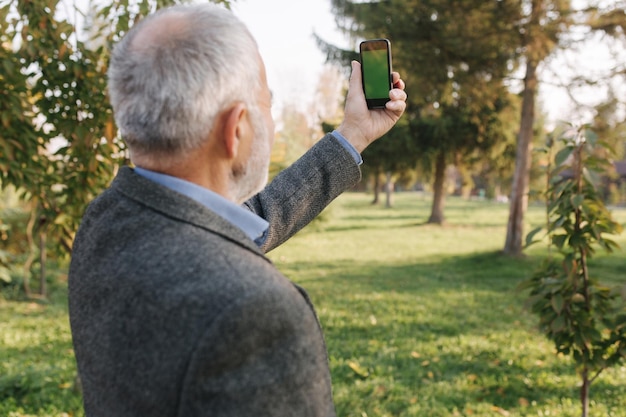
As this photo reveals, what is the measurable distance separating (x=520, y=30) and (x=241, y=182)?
11133 millimetres

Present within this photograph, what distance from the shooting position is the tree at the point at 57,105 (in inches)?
133

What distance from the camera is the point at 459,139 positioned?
1864 cm

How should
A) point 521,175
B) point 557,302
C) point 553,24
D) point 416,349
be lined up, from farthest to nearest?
point 521,175
point 553,24
point 416,349
point 557,302

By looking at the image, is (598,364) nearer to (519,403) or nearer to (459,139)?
(519,403)

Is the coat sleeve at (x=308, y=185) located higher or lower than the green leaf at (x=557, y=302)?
higher

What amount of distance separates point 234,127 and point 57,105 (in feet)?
Result: 9.87

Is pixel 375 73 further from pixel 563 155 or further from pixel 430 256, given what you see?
pixel 430 256

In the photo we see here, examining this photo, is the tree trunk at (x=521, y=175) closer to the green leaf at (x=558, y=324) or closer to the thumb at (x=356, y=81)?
the green leaf at (x=558, y=324)

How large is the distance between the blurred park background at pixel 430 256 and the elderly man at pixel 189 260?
2.49 meters

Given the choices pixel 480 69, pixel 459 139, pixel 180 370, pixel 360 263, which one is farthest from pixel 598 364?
pixel 459 139

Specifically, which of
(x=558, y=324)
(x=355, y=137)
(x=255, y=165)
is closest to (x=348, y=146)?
(x=355, y=137)

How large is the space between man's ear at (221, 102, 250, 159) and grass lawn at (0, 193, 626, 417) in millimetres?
2804

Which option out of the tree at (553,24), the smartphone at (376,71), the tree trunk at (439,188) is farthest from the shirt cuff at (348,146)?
the tree trunk at (439,188)

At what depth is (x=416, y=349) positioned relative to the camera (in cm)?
552
